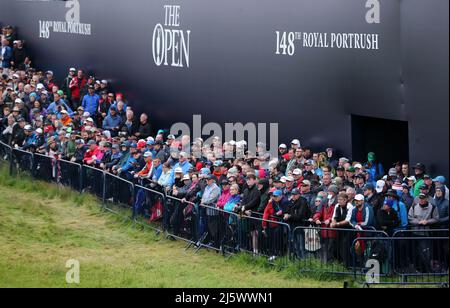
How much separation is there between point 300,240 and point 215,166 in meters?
3.78

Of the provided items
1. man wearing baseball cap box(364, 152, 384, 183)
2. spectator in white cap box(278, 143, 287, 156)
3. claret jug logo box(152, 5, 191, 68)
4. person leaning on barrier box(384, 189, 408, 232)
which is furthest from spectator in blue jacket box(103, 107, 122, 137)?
person leaning on barrier box(384, 189, 408, 232)

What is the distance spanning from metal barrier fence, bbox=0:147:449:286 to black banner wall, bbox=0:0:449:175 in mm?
2528

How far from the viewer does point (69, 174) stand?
23531 mm

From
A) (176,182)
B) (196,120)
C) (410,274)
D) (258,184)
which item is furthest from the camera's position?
(196,120)

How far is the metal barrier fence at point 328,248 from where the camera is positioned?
54.6 feet

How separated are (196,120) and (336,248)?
9.05 metres

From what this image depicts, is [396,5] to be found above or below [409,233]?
above

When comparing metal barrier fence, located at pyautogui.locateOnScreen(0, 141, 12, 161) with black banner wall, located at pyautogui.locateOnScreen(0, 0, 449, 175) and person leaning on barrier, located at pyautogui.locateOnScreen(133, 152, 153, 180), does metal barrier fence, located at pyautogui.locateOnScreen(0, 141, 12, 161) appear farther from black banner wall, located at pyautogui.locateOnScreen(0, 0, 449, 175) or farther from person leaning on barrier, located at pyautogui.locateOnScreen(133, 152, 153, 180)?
person leaning on barrier, located at pyautogui.locateOnScreen(133, 152, 153, 180)

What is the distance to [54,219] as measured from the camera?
22047mm

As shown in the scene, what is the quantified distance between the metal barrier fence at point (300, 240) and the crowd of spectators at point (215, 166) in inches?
7.0

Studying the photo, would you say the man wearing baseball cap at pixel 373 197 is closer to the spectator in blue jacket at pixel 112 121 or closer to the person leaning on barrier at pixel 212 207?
the person leaning on barrier at pixel 212 207

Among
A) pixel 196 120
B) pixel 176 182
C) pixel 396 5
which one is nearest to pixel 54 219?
pixel 176 182

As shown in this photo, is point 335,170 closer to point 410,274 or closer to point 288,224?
point 288,224

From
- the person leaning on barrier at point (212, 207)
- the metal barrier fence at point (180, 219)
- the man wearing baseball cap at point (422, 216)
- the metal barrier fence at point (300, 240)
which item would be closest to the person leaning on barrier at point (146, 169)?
the metal barrier fence at point (300, 240)
